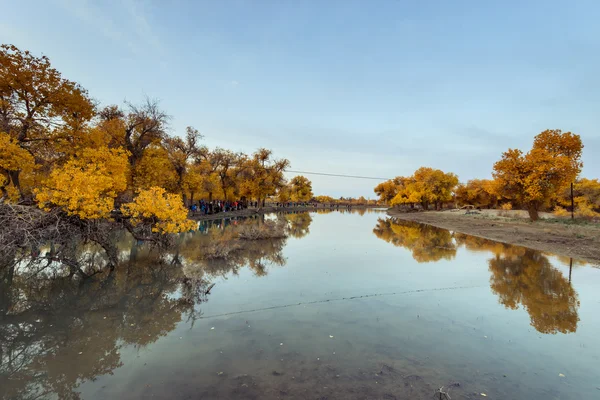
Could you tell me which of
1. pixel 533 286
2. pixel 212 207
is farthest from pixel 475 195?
pixel 533 286

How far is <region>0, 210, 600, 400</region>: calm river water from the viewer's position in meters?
4.13

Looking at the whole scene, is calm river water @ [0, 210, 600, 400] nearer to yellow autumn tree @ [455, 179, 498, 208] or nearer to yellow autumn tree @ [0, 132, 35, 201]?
yellow autumn tree @ [0, 132, 35, 201]

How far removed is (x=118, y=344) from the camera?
5.29 metres

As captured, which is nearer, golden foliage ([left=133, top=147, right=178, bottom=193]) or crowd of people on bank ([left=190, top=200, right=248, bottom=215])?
golden foliage ([left=133, top=147, right=178, bottom=193])

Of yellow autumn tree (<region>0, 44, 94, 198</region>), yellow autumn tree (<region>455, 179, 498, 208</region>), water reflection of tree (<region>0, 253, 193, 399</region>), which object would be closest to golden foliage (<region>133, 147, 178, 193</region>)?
yellow autumn tree (<region>0, 44, 94, 198</region>)

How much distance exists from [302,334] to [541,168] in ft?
103

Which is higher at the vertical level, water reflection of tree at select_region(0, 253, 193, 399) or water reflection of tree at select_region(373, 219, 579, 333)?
water reflection of tree at select_region(373, 219, 579, 333)

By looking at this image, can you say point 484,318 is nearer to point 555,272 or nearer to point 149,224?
point 555,272

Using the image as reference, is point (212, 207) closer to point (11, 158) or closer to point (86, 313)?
point (11, 158)

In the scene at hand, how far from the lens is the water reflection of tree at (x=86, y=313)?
173 inches

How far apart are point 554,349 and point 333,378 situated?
4.49 metres

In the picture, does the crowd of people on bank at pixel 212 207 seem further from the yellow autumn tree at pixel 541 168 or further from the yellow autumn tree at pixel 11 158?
the yellow autumn tree at pixel 541 168

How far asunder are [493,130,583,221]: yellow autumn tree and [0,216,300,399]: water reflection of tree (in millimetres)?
28024

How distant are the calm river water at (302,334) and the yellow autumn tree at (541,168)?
20.3m
